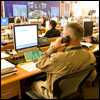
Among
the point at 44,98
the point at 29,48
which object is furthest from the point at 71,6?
the point at 44,98

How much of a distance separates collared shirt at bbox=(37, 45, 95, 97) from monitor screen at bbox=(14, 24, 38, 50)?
57 cm

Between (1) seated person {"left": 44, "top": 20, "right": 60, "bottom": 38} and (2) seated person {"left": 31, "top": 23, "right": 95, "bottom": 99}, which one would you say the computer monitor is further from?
(2) seated person {"left": 31, "top": 23, "right": 95, "bottom": 99}

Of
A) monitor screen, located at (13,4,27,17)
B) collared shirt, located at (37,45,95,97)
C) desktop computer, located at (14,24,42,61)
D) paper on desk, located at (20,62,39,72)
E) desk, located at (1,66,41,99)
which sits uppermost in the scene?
monitor screen, located at (13,4,27,17)

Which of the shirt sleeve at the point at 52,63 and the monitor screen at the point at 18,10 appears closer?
the shirt sleeve at the point at 52,63

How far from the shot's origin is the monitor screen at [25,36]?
217 cm

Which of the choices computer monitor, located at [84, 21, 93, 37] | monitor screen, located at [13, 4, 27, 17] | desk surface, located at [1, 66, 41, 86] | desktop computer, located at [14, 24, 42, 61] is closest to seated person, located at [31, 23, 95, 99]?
desk surface, located at [1, 66, 41, 86]

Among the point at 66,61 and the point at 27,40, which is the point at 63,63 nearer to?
the point at 66,61

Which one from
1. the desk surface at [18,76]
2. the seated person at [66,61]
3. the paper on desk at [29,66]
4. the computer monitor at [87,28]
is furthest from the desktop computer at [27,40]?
the computer monitor at [87,28]

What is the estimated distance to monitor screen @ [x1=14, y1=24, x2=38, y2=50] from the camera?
2.17 metres

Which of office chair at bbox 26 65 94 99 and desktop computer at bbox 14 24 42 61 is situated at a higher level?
desktop computer at bbox 14 24 42 61

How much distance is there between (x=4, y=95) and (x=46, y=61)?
55cm

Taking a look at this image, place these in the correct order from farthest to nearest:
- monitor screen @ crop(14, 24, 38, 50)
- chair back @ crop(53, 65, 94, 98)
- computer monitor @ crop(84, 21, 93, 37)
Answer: computer monitor @ crop(84, 21, 93, 37) < monitor screen @ crop(14, 24, 38, 50) < chair back @ crop(53, 65, 94, 98)

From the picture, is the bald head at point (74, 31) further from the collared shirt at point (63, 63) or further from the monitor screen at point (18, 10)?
the monitor screen at point (18, 10)

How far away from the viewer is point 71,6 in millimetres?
8820
